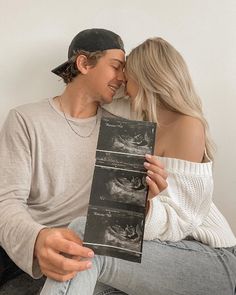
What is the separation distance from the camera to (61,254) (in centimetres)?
74

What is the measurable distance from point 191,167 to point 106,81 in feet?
1.33

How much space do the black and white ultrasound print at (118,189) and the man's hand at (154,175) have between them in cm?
1

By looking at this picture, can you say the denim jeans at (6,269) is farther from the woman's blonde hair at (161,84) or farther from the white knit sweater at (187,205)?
the woman's blonde hair at (161,84)

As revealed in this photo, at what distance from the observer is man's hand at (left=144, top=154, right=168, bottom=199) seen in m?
0.74

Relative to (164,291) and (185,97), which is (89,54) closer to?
(185,97)

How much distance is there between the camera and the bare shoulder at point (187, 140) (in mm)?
964

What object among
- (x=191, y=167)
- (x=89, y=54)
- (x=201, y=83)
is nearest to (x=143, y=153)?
(x=191, y=167)

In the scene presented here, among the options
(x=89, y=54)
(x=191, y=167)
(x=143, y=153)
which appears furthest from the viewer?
(x=89, y=54)

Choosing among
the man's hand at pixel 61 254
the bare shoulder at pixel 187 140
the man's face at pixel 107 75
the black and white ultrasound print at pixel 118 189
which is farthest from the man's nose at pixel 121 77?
the man's hand at pixel 61 254

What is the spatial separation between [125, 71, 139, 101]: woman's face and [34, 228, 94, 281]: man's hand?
1.64 feet

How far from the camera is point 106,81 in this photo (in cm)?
112

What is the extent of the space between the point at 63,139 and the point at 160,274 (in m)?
0.52

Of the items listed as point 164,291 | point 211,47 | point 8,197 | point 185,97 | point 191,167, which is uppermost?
point 211,47

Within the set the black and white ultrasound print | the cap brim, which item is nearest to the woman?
the black and white ultrasound print
